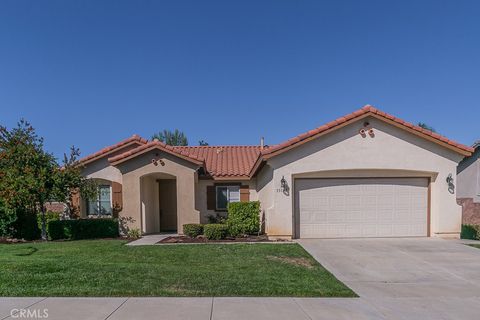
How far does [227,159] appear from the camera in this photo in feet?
64.2

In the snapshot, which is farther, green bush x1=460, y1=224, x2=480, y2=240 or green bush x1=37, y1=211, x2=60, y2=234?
green bush x1=37, y1=211, x2=60, y2=234

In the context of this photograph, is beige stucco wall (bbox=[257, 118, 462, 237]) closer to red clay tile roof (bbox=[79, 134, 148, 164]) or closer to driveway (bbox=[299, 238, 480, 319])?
driveway (bbox=[299, 238, 480, 319])

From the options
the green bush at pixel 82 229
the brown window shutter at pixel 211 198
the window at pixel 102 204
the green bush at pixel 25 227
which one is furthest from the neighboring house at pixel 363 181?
the green bush at pixel 25 227

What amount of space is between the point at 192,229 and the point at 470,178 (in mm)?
16905

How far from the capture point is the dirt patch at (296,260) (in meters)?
8.62

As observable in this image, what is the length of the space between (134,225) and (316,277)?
9816mm

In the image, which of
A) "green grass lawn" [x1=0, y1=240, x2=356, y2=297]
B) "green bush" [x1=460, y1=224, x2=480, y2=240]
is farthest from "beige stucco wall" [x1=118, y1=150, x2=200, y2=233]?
"green bush" [x1=460, y1=224, x2=480, y2=240]

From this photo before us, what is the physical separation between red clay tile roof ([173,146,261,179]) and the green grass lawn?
240 inches

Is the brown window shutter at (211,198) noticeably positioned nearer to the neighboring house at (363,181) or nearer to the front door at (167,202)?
the front door at (167,202)

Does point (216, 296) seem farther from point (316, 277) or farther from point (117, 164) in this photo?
point (117, 164)

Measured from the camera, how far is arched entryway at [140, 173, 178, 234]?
15836mm

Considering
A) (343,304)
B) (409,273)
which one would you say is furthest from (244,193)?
(343,304)

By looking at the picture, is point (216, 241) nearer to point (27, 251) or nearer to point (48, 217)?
point (27, 251)

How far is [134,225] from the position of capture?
1494 centimetres
